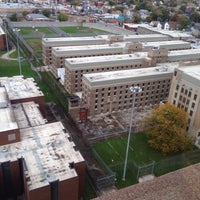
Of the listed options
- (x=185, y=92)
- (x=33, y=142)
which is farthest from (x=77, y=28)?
(x=33, y=142)

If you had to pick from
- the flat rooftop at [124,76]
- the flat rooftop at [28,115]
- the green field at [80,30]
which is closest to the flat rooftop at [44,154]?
the flat rooftop at [28,115]

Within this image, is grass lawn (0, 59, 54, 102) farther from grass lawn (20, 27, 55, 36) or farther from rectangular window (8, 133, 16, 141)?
grass lawn (20, 27, 55, 36)

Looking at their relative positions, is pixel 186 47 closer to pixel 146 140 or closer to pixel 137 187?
pixel 146 140

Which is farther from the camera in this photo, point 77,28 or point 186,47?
point 77,28

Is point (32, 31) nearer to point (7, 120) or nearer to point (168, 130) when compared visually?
point (7, 120)

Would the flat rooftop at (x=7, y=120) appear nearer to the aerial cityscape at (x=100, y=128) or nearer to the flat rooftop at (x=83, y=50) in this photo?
the aerial cityscape at (x=100, y=128)

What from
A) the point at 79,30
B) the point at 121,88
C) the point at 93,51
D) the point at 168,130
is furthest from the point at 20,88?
the point at 79,30
